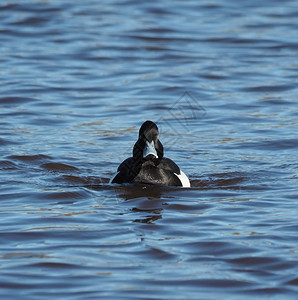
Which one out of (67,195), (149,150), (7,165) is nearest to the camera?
(67,195)

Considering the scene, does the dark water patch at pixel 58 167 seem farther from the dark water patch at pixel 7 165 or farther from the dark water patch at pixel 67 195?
the dark water patch at pixel 67 195

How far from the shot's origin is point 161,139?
14023mm

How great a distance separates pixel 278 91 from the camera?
55.0 ft

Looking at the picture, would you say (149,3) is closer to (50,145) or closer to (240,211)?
(50,145)

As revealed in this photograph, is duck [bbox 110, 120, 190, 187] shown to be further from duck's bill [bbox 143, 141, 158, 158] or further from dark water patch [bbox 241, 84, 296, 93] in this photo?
dark water patch [bbox 241, 84, 296, 93]

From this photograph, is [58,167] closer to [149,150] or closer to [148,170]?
[148,170]

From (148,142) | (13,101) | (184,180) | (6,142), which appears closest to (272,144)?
(184,180)

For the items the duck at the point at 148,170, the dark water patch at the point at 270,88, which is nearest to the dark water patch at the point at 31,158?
the duck at the point at 148,170

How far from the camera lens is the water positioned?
707cm

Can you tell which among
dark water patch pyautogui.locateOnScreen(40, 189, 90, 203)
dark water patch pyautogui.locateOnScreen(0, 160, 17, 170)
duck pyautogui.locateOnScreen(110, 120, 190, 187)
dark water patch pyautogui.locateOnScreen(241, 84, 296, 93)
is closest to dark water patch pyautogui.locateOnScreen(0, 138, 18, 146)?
dark water patch pyautogui.locateOnScreen(0, 160, 17, 170)

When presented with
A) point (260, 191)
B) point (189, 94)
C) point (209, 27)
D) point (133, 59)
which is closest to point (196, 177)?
point (260, 191)

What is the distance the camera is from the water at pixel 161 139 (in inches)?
278

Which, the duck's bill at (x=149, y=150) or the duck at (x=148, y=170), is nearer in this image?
the duck's bill at (x=149, y=150)

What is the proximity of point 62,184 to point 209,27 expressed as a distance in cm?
1277
